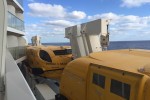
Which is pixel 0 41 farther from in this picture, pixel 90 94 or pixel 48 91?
pixel 48 91

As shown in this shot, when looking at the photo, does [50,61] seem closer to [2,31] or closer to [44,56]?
[44,56]

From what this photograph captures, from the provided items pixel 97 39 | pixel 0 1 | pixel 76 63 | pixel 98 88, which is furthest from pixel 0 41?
pixel 97 39

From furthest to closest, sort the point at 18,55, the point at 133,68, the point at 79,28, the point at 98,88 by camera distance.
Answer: the point at 18,55 → the point at 79,28 → the point at 98,88 → the point at 133,68

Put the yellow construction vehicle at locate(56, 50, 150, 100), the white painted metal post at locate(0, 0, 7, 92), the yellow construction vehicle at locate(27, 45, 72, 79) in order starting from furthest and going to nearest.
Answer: the yellow construction vehicle at locate(27, 45, 72, 79) < the yellow construction vehicle at locate(56, 50, 150, 100) < the white painted metal post at locate(0, 0, 7, 92)

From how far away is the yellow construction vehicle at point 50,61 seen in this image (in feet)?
53.9

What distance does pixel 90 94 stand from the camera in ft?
20.1

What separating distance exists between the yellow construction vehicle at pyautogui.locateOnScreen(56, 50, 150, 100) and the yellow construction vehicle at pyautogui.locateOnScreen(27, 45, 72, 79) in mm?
8633

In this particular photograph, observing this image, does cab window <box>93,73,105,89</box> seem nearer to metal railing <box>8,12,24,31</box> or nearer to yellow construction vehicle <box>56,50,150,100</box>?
yellow construction vehicle <box>56,50,150,100</box>

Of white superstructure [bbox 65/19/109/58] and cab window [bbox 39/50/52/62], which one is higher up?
white superstructure [bbox 65/19/109/58]

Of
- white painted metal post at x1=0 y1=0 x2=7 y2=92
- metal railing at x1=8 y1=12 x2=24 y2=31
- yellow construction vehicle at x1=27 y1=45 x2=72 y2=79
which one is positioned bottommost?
yellow construction vehicle at x1=27 y1=45 x2=72 y2=79

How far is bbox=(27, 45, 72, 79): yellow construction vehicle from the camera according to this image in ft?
53.9

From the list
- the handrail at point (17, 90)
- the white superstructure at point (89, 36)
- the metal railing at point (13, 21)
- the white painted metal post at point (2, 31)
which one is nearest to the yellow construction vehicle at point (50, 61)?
the white superstructure at point (89, 36)

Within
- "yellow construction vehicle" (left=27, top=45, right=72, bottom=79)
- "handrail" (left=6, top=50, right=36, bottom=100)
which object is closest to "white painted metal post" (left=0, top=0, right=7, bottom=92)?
"handrail" (left=6, top=50, right=36, bottom=100)

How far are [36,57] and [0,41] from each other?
13333 millimetres
